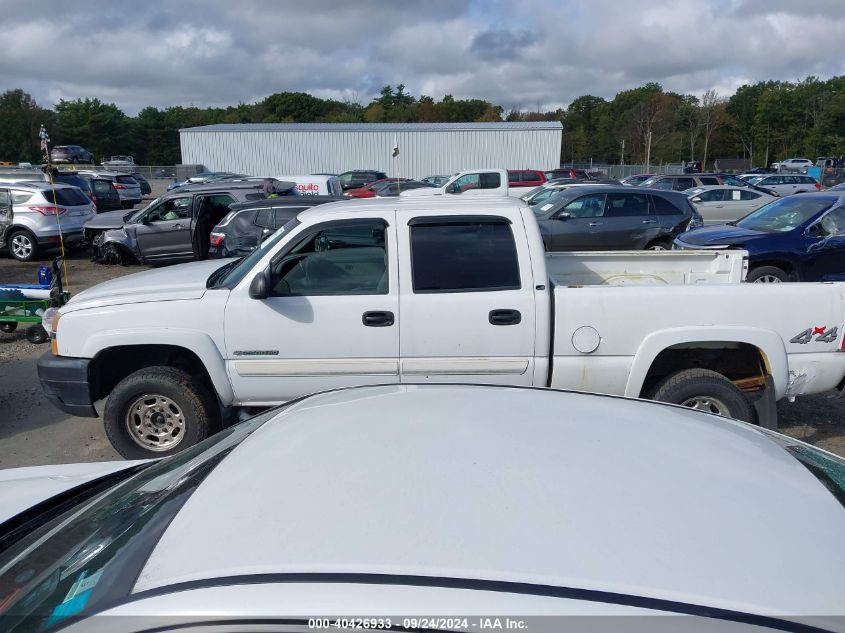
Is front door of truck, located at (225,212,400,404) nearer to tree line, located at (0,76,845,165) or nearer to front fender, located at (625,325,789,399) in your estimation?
front fender, located at (625,325,789,399)

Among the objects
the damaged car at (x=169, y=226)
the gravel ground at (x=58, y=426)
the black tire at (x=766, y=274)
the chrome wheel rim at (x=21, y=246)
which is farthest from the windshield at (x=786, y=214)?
the chrome wheel rim at (x=21, y=246)

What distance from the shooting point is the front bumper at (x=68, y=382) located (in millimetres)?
4762

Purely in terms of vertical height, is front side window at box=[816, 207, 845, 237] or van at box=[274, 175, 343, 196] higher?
van at box=[274, 175, 343, 196]

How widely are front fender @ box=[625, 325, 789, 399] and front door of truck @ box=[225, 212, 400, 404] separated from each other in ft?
5.52

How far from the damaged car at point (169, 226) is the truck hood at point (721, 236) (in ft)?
26.3

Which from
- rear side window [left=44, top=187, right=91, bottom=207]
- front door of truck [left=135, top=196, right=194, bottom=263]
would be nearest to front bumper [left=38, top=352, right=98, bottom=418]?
front door of truck [left=135, top=196, right=194, bottom=263]

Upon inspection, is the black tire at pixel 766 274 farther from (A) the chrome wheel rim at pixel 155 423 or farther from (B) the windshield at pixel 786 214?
(A) the chrome wheel rim at pixel 155 423

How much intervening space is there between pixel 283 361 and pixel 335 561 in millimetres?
3432

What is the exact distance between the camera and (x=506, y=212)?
15.6ft

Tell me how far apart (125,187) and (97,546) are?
3186 cm

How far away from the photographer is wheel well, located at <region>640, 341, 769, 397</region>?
4863 millimetres

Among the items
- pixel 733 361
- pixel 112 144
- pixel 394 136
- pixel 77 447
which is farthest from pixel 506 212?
pixel 112 144

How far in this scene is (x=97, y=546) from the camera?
181cm

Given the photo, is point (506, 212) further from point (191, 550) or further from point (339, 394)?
point (191, 550)
